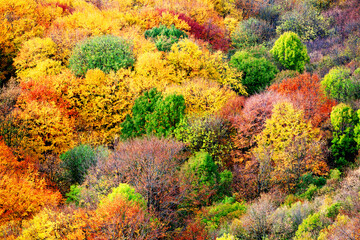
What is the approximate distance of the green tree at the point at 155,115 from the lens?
144 ft

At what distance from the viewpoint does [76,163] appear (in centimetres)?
4150

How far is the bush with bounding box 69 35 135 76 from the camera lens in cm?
5488

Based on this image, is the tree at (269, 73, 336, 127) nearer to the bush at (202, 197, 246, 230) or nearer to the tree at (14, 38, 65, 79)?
the bush at (202, 197, 246, 230)

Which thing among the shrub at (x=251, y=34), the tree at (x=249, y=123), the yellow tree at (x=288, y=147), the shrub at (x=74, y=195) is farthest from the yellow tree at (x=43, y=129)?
the shrub at (x=251, y=34)

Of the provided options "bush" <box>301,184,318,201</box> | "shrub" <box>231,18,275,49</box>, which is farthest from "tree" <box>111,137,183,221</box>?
"shrub" <box>231,18,275,49</box>

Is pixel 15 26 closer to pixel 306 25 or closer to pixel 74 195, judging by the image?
pixel 74 195

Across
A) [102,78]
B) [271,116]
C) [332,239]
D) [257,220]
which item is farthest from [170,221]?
[102,78]

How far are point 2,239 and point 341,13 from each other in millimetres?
88416

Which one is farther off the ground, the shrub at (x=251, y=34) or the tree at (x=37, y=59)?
the tree at (x=37, y=59)

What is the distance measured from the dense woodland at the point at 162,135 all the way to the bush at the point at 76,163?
15cm

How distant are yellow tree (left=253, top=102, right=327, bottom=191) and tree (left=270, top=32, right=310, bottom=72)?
2421 cm

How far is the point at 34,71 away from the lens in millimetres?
53875

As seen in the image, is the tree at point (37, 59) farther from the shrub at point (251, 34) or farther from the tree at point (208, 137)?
the shrub at point (251, 34)

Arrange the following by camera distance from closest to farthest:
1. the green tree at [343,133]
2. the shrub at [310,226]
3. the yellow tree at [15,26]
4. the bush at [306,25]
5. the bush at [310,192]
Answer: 1. the shrub at [310,226]
2. the bush at [310,192]
3. the green tree at [343,133]
4. the yellow tree at [15,26]
5. the bush at [306,25]
